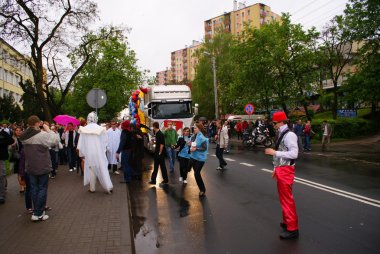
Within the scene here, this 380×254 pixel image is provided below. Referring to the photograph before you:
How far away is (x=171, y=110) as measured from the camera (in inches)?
722

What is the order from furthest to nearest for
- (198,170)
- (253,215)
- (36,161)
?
(198,170) → (253,215) → (36,161)

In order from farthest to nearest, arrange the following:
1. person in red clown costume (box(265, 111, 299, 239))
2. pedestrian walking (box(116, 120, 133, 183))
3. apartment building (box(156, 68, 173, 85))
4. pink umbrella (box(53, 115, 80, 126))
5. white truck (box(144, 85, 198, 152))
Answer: apartment building (box(156, 68, 173, 85)), white truck (box(144, 85, 198, 152)), pink umbrella (box(53, 115, 80, 126)), pedestrian walking (box(116, 120, 133, 183)), person in red clown costume (box(265, 111, 299, 239))

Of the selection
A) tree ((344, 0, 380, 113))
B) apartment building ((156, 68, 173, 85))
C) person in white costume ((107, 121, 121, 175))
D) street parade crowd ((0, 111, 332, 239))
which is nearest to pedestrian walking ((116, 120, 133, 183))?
street parade crowd ((0, 111, 332, 239))

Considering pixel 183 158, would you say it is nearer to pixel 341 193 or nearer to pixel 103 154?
pixel 103 154

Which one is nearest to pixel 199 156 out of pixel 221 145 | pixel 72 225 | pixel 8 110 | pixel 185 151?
pixel 185 151

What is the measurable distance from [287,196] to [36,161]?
13.9 feet

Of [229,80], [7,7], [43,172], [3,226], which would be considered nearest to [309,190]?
[43,172]

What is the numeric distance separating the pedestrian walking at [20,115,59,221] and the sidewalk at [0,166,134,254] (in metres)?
0.33

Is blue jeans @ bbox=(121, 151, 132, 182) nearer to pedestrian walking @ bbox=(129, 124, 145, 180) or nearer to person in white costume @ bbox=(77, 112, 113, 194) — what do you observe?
pedestrian walking @ bbox=(129, 124, 145, 180)

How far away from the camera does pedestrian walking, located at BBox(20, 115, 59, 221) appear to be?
6523 mm

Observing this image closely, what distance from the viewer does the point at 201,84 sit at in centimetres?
5788

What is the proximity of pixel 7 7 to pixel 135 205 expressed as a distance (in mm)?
17987

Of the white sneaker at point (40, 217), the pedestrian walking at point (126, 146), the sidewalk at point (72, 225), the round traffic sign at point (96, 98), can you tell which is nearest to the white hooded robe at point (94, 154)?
the sidewalk at point (72, 225)

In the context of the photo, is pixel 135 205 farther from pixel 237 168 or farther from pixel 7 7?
pixel 7 7
